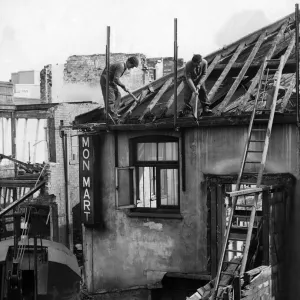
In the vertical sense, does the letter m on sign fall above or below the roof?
below

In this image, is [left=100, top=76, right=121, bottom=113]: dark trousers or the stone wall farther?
the stone wall

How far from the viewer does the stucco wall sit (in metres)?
14.7

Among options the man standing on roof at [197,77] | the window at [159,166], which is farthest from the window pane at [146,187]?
the man standing on roof at [197,77]

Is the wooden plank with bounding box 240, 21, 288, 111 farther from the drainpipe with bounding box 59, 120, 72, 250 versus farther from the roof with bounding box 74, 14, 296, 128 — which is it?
the drainpipe with bounding box 59, 120, 72, 250

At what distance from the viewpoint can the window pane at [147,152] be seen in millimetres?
15977

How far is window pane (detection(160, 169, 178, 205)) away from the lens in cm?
1593

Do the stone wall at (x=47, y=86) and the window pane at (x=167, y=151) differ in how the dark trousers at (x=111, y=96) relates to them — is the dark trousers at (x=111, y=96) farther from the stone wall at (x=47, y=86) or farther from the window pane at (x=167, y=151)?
the stone wall at (x=47, y=86)

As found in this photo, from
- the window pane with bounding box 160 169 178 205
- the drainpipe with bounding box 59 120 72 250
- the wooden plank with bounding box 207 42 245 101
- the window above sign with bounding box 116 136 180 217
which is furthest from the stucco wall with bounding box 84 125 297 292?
the drainpipe with bounding box 59 120 72 250

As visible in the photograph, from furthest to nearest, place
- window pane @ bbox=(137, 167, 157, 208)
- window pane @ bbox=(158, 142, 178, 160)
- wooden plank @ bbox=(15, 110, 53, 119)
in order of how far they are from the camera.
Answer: wooden plank @ bbox=(15, 110, 53, 119)
window pane @ bbox=(137, 167, 157, 208)
window pane @ bbox=(158, 142, 178, 160)

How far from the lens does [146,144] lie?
16.1m

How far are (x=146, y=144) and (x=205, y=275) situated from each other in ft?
12.5

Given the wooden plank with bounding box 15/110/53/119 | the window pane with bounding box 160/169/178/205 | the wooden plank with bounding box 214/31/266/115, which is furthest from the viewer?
the wooden plank with bounding box 15/110/53/119

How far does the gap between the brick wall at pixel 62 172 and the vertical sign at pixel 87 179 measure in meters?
10.5

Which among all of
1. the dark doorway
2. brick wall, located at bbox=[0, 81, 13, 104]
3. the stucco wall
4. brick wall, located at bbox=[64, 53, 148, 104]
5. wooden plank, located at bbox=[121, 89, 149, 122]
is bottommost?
the dark doorway
